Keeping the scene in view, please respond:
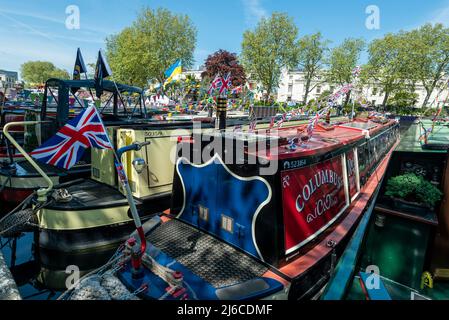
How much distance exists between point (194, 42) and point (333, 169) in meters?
42.4

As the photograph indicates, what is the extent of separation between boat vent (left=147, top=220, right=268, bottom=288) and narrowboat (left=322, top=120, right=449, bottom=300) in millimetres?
1113

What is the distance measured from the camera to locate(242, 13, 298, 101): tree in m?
40.5

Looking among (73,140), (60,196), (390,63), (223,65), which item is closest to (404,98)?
(390,63)

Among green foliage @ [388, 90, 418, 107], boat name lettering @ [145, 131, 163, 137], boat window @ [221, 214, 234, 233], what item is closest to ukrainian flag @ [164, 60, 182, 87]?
boat name lettering @ [145, 131, 163, 137]

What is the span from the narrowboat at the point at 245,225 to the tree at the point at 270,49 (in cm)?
4092

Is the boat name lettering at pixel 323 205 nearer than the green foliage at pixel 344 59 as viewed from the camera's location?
Yes

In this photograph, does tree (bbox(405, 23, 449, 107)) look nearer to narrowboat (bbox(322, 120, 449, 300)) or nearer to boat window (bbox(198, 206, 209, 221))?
narrowboat (bbox(322, 120, 449, 300))

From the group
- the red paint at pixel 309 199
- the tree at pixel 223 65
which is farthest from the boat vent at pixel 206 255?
the tree at pixel 223 65

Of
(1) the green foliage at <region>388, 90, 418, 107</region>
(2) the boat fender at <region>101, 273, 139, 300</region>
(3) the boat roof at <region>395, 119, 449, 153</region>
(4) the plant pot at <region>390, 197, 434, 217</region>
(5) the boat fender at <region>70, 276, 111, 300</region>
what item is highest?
(1) the green foliage at <region>388, 90, 418, 107</region>

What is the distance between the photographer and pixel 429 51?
3644 cm

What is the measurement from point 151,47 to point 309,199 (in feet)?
132

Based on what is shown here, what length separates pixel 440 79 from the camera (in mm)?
40750

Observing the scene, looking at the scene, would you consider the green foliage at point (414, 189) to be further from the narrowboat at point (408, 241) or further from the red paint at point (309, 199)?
the red paint at point (309, 199)

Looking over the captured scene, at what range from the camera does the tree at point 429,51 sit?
1436 inches
